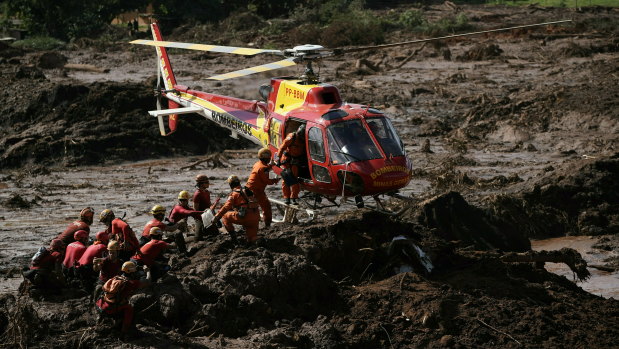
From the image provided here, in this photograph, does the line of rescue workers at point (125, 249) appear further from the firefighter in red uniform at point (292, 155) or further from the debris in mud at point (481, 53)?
the debris in mud at point (481, 53)

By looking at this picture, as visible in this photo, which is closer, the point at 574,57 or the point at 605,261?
the point at 605,261

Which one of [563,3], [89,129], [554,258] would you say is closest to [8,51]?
[89,129]

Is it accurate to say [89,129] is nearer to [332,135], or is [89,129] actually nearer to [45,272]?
[332,135]

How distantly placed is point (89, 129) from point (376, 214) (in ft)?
51.5

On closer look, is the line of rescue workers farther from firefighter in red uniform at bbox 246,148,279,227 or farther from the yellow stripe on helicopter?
the yellow stripe on helicopter

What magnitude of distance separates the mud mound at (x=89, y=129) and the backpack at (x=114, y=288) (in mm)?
16068

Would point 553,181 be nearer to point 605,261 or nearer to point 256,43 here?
point 605,261

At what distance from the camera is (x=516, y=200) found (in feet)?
62.0

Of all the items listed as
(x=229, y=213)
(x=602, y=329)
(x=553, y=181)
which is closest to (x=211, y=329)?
(x=229, y=213)

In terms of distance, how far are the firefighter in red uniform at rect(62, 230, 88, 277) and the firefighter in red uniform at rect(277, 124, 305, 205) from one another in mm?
3632

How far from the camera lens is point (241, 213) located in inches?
509

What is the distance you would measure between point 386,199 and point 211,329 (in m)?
9.01

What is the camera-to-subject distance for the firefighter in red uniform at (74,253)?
12.5 m

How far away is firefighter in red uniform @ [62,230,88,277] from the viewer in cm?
1251
